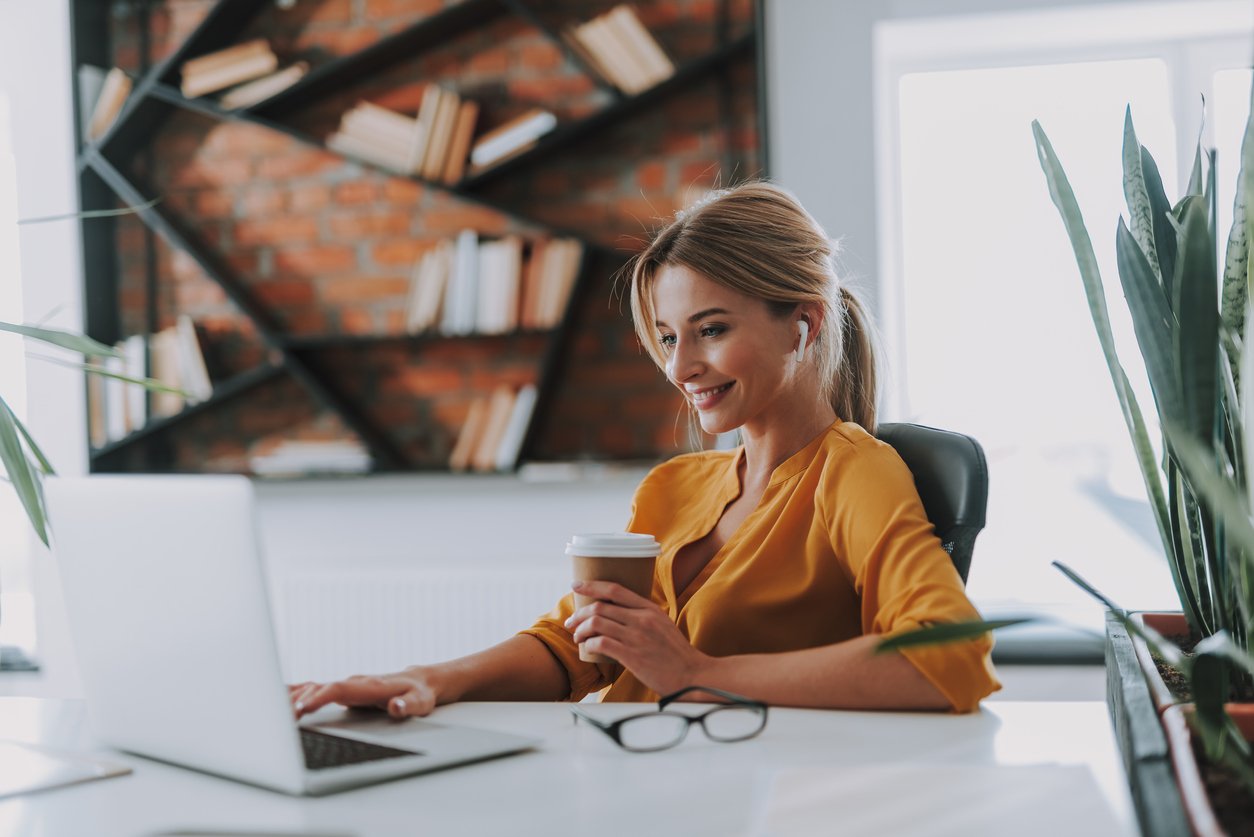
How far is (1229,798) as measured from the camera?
863 mm

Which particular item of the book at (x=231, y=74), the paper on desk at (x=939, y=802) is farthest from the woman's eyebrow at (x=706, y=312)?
the book at (x=231, y=74)

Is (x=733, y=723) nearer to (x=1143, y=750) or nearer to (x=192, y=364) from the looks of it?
(x=1143, y=750)

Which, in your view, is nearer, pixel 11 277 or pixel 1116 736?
pixel 1116 736

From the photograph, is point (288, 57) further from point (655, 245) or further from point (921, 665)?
point (921, 665)

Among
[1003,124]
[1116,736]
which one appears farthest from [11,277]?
[1116,736]

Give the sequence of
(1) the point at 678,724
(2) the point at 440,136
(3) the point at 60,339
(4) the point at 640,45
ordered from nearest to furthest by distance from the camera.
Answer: (1) the point at 678,724 → (3) the point at 60,339 → (4) the point at 640,45 → (2) the point at 440,136

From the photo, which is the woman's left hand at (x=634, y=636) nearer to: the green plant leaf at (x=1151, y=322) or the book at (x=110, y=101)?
the green plant leaf at (x=1151, y=322)

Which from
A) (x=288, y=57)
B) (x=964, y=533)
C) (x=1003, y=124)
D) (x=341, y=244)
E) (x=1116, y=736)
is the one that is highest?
(x=288, y=57)

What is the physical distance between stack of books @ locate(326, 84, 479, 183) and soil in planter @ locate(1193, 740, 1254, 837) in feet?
8.85

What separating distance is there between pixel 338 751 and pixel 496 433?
2.19 m

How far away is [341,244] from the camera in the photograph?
3.46 meters

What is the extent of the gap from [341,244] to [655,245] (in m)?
1.98

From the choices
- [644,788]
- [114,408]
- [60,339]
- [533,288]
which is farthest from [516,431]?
[644,788]

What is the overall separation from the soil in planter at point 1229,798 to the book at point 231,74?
10.3 feet
